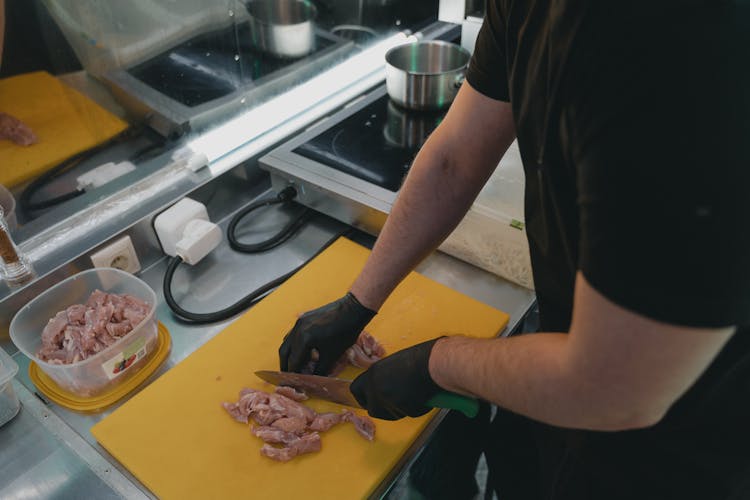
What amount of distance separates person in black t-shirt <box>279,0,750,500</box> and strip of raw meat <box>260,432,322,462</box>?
11cm

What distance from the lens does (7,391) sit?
3.34 feet

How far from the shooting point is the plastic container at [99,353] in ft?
3.40

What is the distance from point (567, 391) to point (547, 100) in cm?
35

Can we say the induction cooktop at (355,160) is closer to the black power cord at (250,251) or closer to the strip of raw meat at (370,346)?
the black power cord at (250,251)

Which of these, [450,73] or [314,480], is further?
[450,73]

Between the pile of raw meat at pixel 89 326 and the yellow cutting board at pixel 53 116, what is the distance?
0.48 m

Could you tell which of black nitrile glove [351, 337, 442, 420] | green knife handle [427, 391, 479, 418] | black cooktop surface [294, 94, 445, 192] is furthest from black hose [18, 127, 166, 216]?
green knife handle [427, 391, 479, 418]

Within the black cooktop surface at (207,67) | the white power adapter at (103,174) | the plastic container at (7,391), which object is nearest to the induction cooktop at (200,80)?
the black cooktop surface at (207,67)

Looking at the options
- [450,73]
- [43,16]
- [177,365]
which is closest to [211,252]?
[177,365]

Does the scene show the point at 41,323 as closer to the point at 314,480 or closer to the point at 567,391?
the point at 314,480

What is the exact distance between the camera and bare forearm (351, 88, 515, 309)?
963 millimetres

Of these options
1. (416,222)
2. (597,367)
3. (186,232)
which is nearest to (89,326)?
(186,232)

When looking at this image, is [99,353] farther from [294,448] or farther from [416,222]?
[416,222]

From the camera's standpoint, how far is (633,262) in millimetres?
530
